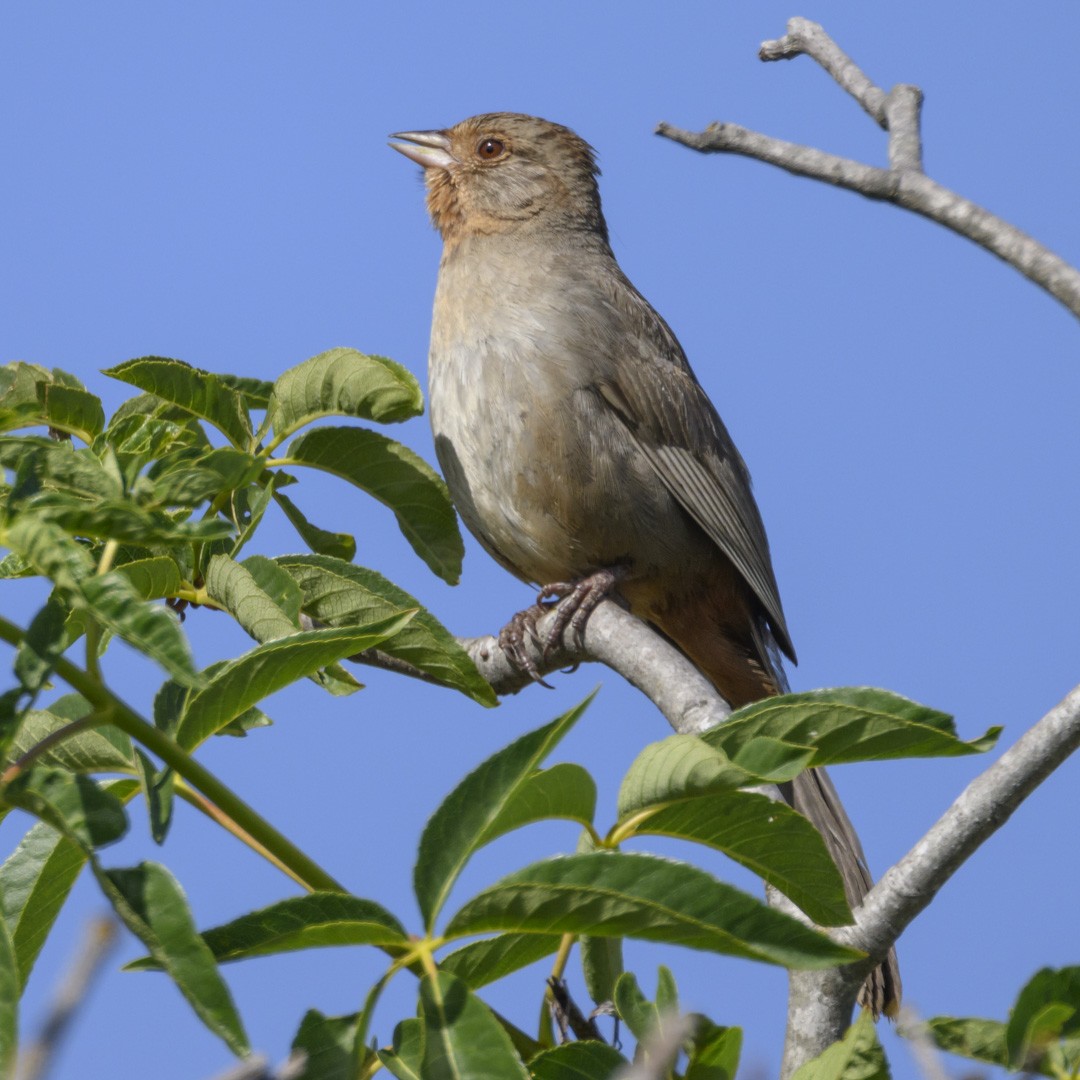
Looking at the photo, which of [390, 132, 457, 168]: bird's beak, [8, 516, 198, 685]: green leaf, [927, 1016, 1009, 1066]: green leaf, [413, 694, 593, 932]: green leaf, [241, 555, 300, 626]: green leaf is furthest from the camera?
[390, 132, 457, 168]: bird's beak

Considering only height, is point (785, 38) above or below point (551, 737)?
above

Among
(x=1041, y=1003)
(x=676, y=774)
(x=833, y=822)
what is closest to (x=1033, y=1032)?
(x=1041, y=1003)

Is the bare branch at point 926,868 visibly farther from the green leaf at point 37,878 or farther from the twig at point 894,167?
the green leaf at point 37,878

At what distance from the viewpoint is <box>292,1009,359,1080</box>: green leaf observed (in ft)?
5.89

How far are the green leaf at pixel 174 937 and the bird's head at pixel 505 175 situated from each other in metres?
5.35

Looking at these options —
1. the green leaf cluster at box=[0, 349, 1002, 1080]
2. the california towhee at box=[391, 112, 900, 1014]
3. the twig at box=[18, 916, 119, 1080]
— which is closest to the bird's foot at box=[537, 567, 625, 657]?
the california towhee at box=[391, 112, 900, 1014]

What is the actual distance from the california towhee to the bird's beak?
11.0 inches

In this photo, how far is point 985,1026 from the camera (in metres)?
2.06

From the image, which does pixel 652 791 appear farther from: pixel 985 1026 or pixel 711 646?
pixel 711 646

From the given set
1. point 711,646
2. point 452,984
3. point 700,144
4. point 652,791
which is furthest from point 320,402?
point 711,646

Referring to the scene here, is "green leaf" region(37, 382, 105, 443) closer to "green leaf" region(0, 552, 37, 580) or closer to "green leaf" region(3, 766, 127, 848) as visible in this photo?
"green leaf" region(0, 552, 37, 580)

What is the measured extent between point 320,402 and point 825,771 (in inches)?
91.9

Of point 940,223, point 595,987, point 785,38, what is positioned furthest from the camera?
point 785,38

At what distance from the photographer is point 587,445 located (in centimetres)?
586
